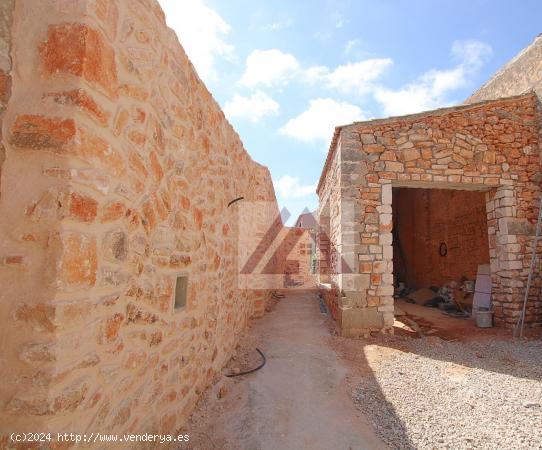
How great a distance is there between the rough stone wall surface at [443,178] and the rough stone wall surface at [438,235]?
7.11 feet

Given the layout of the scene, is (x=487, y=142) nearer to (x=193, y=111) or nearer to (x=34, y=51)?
(x=193, y=111)

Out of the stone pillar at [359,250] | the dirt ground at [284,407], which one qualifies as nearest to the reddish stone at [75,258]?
the dirt ground at [284,407]

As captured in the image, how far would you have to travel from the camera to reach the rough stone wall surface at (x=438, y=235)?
7.86 m

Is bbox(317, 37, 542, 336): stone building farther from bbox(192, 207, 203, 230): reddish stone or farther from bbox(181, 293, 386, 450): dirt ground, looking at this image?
bbox(192, 207, 203, 230): reddish stone

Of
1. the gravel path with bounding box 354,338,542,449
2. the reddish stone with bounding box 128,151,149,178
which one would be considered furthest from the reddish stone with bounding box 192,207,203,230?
the gravel path with bounding box 354,338,542,449

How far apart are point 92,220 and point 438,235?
10.1 m

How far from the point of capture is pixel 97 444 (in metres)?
1.35

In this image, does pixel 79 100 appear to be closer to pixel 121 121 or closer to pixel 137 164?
pixel 121 121

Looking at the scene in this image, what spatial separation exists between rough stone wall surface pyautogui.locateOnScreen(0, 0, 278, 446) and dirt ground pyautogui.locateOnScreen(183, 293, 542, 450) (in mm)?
662

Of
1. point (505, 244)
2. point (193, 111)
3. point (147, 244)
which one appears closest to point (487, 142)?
point (505, 244)

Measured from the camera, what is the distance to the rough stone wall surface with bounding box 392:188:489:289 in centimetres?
786

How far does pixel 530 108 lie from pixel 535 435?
19.1 ft

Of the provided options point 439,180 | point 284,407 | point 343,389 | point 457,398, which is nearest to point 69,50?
point 284,407

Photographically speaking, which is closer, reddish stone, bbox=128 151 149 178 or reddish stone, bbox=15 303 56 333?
reddish stone, bbox=15 303 56 333
